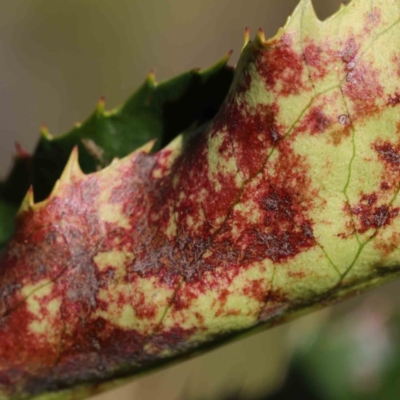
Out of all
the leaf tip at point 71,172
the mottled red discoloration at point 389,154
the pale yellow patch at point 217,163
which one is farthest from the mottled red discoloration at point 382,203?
the leaf tip at point 71,172

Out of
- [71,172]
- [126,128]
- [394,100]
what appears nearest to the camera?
[394,100]

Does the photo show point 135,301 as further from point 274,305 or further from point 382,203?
point 382,203

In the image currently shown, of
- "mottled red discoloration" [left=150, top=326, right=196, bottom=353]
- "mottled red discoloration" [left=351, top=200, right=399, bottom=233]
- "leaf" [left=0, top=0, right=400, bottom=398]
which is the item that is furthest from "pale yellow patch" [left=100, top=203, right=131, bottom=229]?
"mottled red discoloration" [left=351, top=200, right=399, bottom=233]

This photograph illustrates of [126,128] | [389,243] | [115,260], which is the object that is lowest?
[389,243]

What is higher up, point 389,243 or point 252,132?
point 252,132

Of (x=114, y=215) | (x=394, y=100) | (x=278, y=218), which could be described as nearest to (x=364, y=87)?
(x=394, y=100)

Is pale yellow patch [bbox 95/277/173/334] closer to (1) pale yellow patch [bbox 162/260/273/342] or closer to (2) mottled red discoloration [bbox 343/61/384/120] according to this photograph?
(1) pale yellow patch [bbox 162/260/273/342]

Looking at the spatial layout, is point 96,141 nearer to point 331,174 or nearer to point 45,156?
point 45,156
